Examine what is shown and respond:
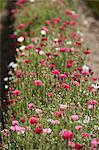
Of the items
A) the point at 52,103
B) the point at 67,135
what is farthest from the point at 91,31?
the point at 67,135

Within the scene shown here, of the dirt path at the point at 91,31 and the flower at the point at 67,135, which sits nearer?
the flower at the point at 67,135

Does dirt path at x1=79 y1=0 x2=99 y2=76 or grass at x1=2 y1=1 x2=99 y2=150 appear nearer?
grass at x1=2 y1=1 x2=99 y2=150

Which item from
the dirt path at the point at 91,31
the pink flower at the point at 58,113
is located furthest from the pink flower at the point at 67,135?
the dirt path at the point at 91,31

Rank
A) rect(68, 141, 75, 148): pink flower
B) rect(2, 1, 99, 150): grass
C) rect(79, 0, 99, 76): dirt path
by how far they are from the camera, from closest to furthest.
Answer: rect(68, 141, 75, 148): pink flower → rect(2, 1, 99, 150): grass → rect(79, 0, 99, 76): dirt path

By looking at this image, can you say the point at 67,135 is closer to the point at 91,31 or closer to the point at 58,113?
the point at 58,113

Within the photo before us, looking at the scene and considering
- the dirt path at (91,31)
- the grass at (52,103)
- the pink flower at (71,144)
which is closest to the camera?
the pink flower at (71,144)

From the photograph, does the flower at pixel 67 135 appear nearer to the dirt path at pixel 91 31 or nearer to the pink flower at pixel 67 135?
the pink flower at pixel 67 135

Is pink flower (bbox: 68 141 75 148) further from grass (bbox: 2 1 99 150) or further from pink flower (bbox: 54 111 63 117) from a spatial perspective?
pink flower (bbox: 54 111 63 117)

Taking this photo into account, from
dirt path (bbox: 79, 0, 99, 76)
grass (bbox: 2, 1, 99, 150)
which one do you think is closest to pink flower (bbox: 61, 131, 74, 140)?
grass (bbox: 2, 1, 99, 150)

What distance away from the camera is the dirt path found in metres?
7.81

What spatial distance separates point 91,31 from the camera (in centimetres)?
969

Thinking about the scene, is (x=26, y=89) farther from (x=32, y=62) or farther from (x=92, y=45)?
(x=92, y=45)

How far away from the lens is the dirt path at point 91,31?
25.6ft

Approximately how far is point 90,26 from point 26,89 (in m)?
4.75
